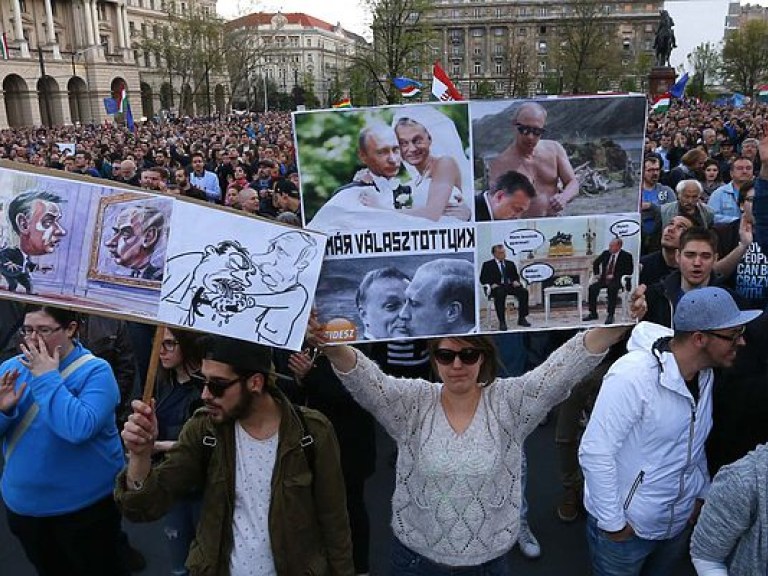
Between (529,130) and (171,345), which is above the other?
(529,130)

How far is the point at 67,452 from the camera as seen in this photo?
9.40ft

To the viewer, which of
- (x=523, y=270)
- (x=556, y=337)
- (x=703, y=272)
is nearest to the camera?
(x=523, y=270)

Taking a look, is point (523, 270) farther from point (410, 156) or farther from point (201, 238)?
point (201, 238)

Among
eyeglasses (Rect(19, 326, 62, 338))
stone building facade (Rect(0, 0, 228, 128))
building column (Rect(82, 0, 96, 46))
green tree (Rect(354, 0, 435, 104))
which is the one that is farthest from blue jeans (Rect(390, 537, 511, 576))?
building column (Rect(82, 0, 96, 46))

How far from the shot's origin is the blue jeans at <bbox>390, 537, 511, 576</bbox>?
2.36 m

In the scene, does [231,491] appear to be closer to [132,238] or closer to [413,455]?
[413,455]

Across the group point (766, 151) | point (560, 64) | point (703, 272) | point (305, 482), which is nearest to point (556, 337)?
point (703, 272)

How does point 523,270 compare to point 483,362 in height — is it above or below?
above

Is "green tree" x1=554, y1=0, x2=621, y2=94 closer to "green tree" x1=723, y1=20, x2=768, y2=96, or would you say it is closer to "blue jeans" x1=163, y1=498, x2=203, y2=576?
"green tree" x1=723, y1=20, x2=768, y2=96

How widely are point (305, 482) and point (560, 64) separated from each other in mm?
59758

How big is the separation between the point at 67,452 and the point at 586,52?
52646mm

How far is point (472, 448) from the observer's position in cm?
230

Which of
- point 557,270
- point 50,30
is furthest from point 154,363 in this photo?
point 50,30

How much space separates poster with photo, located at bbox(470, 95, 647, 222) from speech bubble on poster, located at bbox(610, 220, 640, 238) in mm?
41
